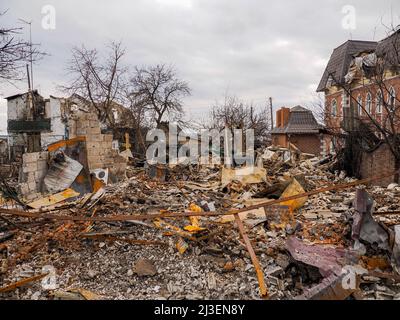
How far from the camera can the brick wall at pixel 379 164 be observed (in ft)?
31.8

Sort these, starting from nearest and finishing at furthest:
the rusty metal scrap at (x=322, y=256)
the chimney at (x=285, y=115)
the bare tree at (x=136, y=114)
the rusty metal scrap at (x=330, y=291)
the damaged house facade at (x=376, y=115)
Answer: the rusty metal scrap at (x=330, y=291), the rusty metal scrap at (x=322, y=256), the damaged house facade at (x=376, y=115), the bare tree at (x=136, y=114), the chimney at (x=285, y=115)

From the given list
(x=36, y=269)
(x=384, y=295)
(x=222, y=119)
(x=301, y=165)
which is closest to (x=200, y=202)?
(x=36, y=269)

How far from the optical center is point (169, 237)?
14.9 feet

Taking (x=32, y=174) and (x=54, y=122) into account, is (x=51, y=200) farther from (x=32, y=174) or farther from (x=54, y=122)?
(x=54, y=122)

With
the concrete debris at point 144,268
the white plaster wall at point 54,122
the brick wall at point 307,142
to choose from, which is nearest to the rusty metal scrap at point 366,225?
the concrete debris at point 144,268

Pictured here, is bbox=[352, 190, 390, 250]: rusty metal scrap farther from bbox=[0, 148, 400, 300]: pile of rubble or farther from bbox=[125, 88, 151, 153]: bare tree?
bbox=[125, 88, 151, 153]: bare tree

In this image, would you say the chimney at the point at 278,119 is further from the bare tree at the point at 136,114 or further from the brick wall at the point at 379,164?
the brick wall at the point at 379,164

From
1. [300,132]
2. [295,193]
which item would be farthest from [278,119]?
[295,193]

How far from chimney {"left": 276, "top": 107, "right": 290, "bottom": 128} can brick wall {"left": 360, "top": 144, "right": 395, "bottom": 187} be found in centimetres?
1928

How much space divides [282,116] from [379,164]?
21.2 meters

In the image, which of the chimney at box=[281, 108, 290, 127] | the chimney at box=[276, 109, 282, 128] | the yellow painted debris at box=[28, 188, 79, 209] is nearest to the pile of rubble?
the yellow painted debris at box=[28, 188, 79, 209]

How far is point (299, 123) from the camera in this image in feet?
96.1

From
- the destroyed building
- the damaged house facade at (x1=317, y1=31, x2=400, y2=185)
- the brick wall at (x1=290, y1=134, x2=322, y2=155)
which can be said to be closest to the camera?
the damaged house facade at (x1=317, y1=31, x2=400, y2=185)

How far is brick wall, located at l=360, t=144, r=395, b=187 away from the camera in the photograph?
382 inches
